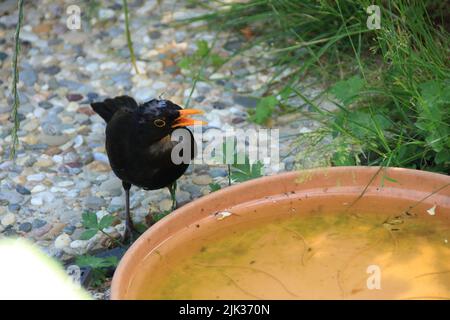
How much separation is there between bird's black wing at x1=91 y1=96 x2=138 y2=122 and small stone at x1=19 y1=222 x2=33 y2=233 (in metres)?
0.62

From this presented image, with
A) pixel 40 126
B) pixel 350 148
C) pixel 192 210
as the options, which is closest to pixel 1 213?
pixel 40 126

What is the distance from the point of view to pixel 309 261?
9.71ft

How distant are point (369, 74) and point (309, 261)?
147 centimetres

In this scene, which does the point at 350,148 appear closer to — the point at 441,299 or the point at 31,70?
the point at 441,299

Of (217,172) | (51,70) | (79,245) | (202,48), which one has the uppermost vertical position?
(202,48)

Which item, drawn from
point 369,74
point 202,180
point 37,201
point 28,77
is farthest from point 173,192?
Answer: point 28,77

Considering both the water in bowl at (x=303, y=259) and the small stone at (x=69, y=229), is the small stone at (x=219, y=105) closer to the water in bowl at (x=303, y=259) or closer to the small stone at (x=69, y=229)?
the small stone at (x=69, y=229)

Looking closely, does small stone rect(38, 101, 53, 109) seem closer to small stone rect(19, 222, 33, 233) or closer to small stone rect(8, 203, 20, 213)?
Result: small stone rect(8, 203, 20, 213)

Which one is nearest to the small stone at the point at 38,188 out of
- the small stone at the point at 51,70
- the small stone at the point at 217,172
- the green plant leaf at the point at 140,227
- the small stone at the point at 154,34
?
the green plant leaf at the point at 140,227

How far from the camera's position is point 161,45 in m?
5.20

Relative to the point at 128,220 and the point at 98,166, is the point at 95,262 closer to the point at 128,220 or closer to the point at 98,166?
the point at 128,220

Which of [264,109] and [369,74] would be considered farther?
[264,109]

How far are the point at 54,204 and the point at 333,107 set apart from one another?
4.85 ft

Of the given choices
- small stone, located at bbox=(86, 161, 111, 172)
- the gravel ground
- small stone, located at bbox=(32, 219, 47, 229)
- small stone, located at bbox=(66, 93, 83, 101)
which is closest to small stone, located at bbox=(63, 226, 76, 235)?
the gravel ground
